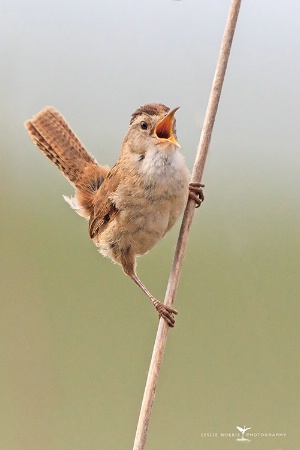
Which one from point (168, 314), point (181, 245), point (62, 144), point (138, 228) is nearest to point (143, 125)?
point (138, 228)

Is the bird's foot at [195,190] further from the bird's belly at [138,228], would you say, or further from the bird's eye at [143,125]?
the bird's eye at [143,125]

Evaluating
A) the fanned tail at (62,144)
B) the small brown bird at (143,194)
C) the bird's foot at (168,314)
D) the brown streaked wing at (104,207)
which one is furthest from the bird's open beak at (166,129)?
the fanned tail at (62,144)

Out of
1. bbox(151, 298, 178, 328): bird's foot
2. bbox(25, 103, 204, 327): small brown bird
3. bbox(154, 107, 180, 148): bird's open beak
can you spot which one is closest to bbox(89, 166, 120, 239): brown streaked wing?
bbox(25, 103, 204, 327): small brown bird

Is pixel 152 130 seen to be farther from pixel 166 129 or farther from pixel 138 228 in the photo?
pixel 138 228

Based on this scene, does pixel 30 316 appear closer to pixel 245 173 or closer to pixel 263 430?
pixel 263 430

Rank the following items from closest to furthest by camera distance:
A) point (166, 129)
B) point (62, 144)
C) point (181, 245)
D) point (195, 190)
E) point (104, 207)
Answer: point (181, 245) < point (166, 129) < point (195, 190) < point (104, 207) < point (62, 144)

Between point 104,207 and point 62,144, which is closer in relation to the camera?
point 104,207

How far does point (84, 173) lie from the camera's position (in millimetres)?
3383

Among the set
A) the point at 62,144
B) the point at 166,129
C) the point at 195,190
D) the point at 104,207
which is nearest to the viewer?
the point at 166,129

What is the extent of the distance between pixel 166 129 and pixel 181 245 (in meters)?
0.48

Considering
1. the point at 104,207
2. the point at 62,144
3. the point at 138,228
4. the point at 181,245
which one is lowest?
the point at 181,245

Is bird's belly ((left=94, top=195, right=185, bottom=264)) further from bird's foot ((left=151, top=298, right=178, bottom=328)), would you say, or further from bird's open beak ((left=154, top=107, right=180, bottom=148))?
bird's foot ((left=151, top=298, right=178, bottom=328))

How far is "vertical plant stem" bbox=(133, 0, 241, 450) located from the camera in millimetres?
2113

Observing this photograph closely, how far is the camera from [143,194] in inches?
105
